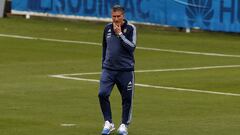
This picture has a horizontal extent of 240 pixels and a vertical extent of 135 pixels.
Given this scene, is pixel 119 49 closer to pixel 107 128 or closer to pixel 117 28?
pixel 117 28

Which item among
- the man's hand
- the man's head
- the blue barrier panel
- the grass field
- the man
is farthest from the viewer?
the blue barrier panel

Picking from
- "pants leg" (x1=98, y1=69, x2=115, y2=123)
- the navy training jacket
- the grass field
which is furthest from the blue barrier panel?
"pants leg" (x1=98, y1=69, x2=115, y2=123)

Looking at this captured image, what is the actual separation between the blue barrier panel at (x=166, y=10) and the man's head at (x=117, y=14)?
22479 mm

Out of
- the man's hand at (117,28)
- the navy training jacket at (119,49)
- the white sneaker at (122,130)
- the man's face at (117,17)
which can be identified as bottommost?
the white sneaker at (122,130)

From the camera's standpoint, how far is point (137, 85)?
68.8 feet

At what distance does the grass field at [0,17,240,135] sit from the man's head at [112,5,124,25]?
5.76ft

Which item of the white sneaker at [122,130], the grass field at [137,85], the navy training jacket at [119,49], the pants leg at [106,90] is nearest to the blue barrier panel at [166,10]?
the grass field at [137,85]

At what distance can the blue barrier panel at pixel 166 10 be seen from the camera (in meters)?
36.1

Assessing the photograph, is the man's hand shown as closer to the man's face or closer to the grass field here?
the man's face

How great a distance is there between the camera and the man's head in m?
13.3

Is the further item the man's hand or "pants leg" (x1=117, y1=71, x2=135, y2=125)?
"pants leg" (x1=117, y1=71, x2=135, y2=125)

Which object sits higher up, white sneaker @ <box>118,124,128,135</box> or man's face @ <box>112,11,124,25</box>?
man's face @ <box>112,11,124,25</box>

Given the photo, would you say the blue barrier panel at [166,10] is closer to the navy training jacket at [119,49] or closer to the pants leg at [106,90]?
the navy training jacket at [119,49]

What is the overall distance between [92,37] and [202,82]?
13.3 m
